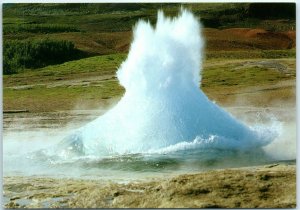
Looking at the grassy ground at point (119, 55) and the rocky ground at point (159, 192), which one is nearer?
the rocky ground at point (159, 192)

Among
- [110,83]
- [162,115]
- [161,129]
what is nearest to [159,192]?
[161,129]

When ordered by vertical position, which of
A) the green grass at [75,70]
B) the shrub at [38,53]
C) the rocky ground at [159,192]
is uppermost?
the shrub at [38,53]

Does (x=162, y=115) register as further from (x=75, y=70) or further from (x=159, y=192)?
(x=75, y=70)

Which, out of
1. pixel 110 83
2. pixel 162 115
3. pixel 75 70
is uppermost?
pixel 75 70

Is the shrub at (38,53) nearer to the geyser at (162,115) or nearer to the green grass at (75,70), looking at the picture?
the green grass at (75,70)

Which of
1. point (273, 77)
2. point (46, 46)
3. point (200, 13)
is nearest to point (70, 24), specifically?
point (46, 46)

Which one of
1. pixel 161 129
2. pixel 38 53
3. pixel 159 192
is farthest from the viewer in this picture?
pixel 38 53

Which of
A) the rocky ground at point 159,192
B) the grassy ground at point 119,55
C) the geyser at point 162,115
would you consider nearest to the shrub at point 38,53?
the grassy ground at point 119,55
